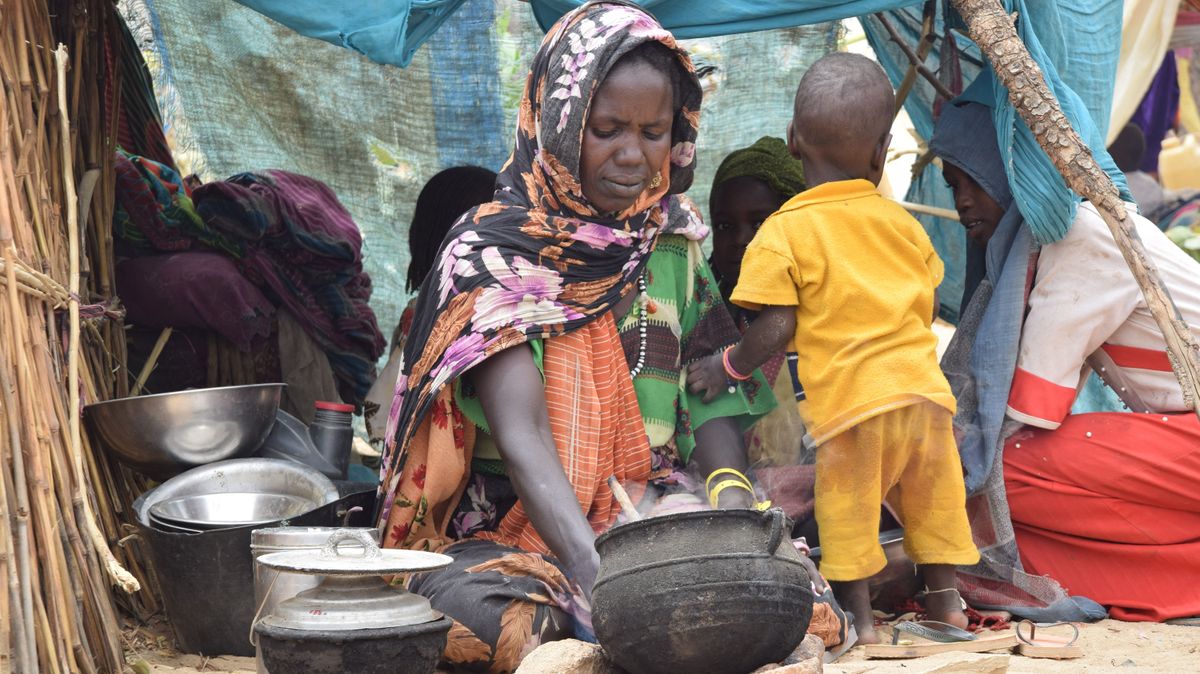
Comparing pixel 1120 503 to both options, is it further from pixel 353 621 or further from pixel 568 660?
pixel 353 621

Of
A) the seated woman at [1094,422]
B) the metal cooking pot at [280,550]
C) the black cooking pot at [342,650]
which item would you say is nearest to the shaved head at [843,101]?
the seated woman at [1094,422]

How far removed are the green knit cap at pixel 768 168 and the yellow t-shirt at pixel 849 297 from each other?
913 millimetres

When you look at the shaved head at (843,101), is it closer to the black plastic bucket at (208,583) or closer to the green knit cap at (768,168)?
the green knit cap at (768,168)

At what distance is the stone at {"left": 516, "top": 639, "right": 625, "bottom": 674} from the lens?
2.35m

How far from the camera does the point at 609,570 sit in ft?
7.71

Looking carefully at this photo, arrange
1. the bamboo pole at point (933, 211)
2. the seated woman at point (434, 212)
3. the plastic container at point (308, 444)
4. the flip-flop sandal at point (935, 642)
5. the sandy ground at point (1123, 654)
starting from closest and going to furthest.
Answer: the sandy ground at point (1123, 654) < the flip-flop sandal at point (935, 642) < the plastic container at point (308, 444) < the bamboo pole at point (933, 211) < the seated woman at point (434, 212)

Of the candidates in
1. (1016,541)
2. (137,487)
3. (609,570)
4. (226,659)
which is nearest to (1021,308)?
(1016,541)

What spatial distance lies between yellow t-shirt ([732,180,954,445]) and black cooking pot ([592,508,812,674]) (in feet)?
3.71

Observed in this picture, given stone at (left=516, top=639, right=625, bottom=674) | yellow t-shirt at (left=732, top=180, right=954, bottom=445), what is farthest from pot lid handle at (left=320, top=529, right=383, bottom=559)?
yellow t-shirt at (left=732, top=180, right=954, bottom=445)

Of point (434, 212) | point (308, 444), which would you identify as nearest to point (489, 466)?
point (308, 444)

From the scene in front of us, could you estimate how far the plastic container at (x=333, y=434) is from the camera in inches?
156

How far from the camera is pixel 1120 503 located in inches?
148

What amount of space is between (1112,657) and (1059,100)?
5.14ft

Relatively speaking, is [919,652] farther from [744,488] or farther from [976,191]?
[976,191]
